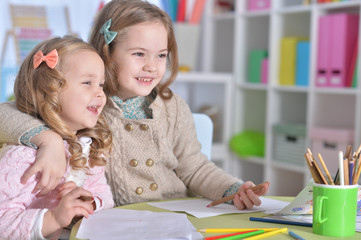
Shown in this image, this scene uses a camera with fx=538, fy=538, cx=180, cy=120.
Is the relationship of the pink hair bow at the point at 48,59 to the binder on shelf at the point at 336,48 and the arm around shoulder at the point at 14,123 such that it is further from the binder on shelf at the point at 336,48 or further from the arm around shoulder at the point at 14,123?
the binder on shelf at the point at 336,48

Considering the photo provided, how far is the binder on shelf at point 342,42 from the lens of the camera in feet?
8.50

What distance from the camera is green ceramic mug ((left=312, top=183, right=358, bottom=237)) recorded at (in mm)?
917

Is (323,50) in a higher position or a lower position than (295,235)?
higher

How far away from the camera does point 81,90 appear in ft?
3.92

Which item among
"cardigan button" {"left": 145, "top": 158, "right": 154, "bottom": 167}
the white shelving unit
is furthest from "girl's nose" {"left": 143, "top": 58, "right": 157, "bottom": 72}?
the white shelving unit

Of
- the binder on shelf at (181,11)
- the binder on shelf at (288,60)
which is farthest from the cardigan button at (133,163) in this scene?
the binder on shelf at (181,11)

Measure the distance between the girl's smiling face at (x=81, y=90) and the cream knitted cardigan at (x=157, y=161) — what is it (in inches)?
6.8

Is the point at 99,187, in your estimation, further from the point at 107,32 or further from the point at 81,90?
the point at 107,32

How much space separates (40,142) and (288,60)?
2103mm

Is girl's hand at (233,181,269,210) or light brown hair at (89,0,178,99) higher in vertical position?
light brown hair at (89,0,178,99)

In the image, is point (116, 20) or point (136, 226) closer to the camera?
point (136, 226)

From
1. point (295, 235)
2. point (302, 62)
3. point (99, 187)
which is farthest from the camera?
point (302, 62)

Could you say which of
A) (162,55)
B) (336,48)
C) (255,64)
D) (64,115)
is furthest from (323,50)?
(64,115)

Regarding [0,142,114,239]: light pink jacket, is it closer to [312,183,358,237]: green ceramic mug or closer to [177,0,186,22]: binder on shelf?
[312,183,358,237]: green ceramic mug
